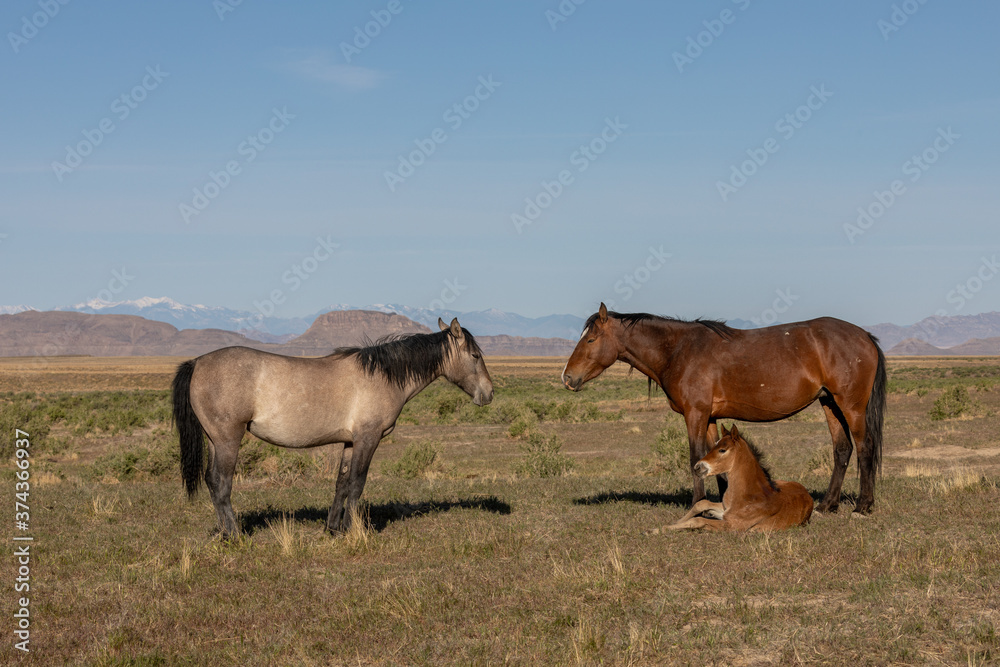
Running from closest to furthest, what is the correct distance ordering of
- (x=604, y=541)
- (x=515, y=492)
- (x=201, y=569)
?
1. (x=201, y=569)
2. (x=604, y=541)
3. (x=515, y=492)

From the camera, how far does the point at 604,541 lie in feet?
28.0

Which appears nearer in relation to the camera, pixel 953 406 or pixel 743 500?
pixel 743 500

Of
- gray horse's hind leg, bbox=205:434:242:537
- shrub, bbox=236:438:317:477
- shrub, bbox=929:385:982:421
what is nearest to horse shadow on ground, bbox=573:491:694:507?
gray horse's hind leg, bbox=205:434:242:537

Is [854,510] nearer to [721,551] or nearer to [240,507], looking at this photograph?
Result: [721,551]

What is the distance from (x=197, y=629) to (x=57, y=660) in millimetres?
926

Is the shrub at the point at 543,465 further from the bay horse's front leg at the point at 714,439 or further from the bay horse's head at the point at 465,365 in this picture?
the bay horse's head at the point at 465,365

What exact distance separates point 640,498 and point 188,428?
6.37 meters

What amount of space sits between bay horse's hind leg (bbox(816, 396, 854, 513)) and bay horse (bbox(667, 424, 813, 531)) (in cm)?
118

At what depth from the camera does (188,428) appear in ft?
29.8

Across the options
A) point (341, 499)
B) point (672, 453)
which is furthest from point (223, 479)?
point (672, 453)

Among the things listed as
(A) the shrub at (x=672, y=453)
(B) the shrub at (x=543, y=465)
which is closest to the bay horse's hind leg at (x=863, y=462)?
(A) the shrub at (x=672, y=453)

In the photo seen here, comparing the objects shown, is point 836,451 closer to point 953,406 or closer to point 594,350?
point 594,350

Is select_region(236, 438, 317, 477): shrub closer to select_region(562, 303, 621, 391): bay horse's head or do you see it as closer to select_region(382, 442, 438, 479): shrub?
select_region(382, 442, 438, 479): shrub

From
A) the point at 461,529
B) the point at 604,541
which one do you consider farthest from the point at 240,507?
the point at 604,541
